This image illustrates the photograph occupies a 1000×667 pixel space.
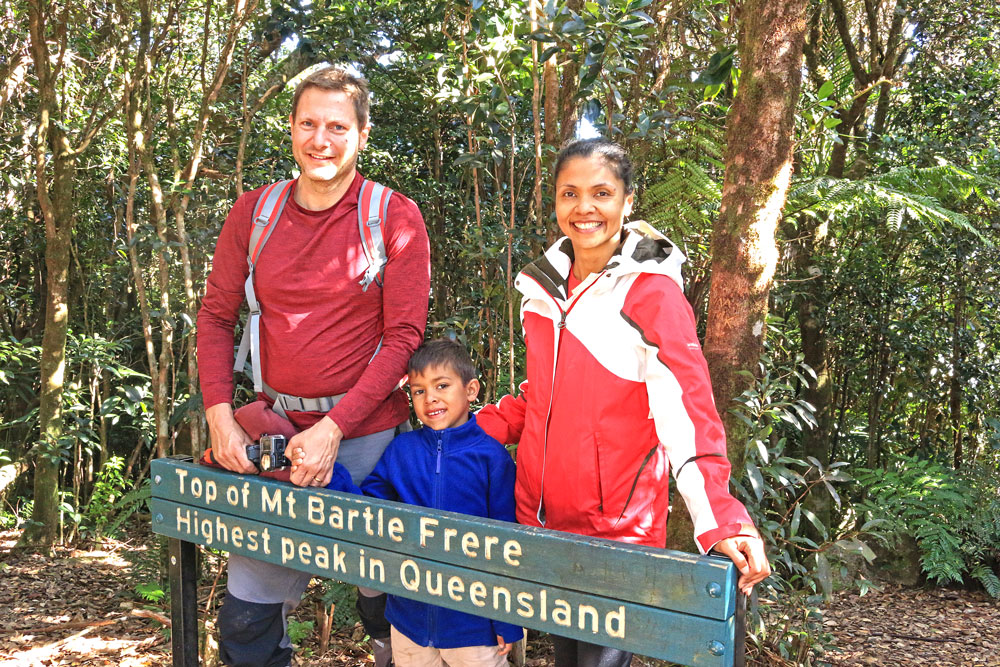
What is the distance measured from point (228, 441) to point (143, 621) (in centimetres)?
315

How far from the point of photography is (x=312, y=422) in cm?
242

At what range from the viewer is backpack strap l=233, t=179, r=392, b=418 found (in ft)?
7.64

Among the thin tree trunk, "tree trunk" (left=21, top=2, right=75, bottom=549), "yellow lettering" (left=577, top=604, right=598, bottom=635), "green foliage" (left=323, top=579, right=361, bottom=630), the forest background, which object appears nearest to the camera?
"yellow lettering" (left=577, top=604, right=598, bottom=635)

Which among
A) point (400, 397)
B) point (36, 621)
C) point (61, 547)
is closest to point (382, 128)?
point (400, 397)

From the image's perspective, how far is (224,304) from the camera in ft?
8.37

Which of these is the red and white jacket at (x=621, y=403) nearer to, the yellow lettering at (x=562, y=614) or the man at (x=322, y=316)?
the yellow lettering at (x=562, y=614)

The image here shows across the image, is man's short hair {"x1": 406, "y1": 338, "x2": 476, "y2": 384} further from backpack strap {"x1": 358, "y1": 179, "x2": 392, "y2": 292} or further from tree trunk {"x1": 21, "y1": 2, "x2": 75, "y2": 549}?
tree trunk {"x1": 21, "y1": 2, "x2": 75, "y2": 549}

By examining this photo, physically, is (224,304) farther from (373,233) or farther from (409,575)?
(409,575)

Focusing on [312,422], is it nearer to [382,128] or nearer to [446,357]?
[446,357]

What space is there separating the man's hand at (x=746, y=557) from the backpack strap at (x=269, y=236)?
1122 millimetres

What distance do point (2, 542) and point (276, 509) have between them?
5.22m

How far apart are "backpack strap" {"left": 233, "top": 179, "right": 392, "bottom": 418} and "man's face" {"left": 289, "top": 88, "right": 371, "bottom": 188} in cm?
13

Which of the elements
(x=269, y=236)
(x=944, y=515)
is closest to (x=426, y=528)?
(x=269, y=236)

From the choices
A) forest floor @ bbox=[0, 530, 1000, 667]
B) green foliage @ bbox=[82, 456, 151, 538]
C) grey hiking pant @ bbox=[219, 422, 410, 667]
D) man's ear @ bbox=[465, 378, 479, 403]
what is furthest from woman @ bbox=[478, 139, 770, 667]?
green foliage @ bbox=[82, 456, 151, 538]
